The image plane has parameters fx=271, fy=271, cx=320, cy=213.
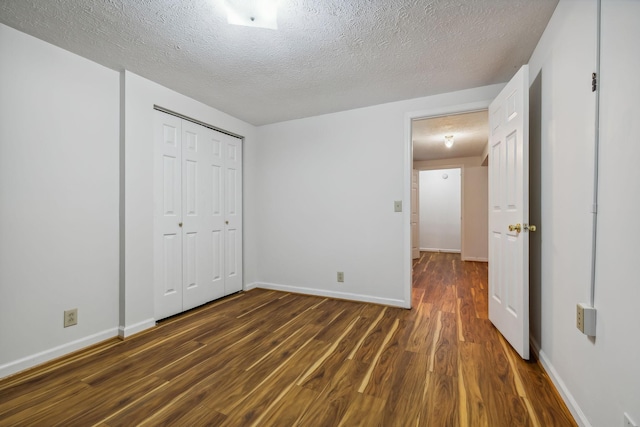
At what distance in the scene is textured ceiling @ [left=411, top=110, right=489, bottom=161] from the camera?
3.78 metres

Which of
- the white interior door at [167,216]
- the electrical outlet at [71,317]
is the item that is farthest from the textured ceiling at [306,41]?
the electrical outlet at [71,317]

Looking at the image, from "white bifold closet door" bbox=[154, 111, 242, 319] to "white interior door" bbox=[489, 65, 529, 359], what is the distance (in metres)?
2.87

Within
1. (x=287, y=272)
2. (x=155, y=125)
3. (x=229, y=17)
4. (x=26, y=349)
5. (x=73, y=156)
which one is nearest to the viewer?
(x=229, y=17)

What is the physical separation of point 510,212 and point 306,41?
1.96 m

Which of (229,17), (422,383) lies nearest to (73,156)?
(229,17)

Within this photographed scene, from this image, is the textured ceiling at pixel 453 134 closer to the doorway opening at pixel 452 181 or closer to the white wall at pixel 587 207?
the doorway opening at pixel 452 181

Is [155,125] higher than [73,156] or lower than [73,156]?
higher

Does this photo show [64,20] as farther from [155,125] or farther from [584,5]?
[584,5]

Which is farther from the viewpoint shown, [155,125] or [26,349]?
[155,125]

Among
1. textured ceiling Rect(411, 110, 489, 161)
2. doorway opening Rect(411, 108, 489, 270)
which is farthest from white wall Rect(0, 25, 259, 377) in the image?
textured ceiling Rect(411, 110, 489, 161)

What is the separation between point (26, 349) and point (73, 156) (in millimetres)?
1354

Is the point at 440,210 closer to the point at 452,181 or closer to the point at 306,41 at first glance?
the point at 452,181

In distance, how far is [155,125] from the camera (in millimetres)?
2555

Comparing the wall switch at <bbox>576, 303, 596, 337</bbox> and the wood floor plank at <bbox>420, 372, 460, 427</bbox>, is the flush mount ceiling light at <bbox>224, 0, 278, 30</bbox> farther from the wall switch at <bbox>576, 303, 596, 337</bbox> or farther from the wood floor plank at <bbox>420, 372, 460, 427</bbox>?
the wood floor plank at <bbox>420, 372, 460, 427</bbox>
